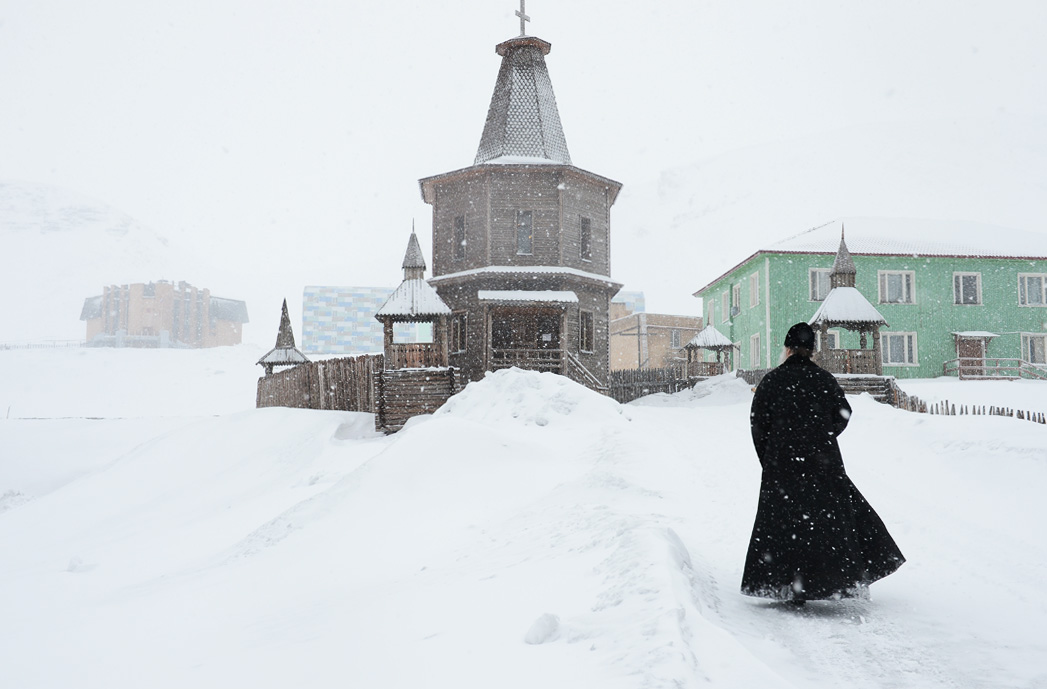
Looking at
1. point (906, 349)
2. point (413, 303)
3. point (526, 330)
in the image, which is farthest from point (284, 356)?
point (906, 349)

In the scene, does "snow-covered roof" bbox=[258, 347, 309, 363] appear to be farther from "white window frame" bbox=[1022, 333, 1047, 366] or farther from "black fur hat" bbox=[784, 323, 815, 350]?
"white window frame" bbox=[1022, 333, 1047, 366]

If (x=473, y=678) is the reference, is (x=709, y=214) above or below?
above

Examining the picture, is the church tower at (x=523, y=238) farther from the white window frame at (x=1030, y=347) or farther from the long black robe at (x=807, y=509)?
the white window frame at (x=1030, y=347)

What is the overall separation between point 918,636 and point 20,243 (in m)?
187

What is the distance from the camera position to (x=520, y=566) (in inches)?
215

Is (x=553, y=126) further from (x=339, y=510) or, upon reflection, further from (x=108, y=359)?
(x=108, y=359)

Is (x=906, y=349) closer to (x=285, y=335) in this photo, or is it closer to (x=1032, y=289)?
(x=1032, y=289)

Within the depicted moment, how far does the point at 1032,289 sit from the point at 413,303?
90.8 feet

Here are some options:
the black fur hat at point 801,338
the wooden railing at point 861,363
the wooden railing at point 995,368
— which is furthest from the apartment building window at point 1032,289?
the black fur hat at point 801,338

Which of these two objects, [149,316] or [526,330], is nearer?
[526,330]

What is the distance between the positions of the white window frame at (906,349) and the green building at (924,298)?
4 cm

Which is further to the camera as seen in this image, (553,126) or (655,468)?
(553,126)

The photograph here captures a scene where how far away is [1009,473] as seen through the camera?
10.4m

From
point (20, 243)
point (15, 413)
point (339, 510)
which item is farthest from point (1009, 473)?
point (20, 243)
